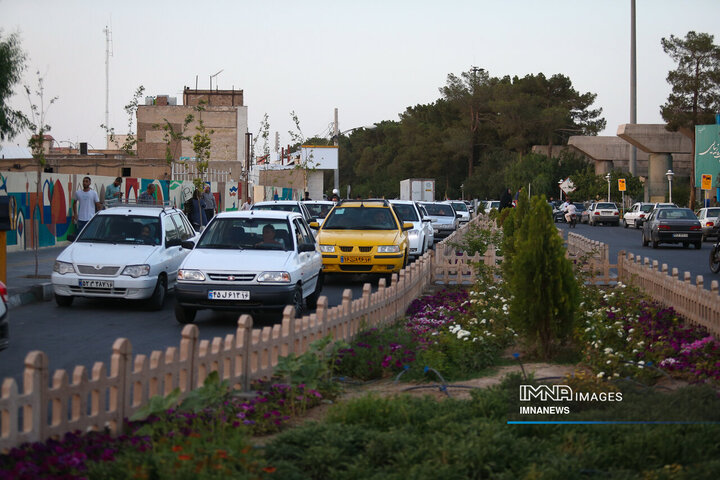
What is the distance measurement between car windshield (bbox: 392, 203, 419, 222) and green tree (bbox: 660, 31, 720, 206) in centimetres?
4371

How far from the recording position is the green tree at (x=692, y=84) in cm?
6469

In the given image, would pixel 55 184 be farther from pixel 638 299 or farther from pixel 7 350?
pixel 638 299

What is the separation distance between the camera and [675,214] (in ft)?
111

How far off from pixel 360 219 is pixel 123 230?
20.4 feet

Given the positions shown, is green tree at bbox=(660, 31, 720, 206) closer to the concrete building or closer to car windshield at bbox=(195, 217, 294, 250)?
the concrete building

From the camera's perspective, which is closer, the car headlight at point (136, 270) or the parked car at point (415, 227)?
the car headlight at point (136, 270)

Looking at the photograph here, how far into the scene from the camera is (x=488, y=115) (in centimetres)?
9994

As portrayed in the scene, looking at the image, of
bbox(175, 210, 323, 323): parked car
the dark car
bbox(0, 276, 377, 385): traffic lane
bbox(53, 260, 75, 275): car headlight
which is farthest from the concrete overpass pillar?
bbox(53, 260, 75, 275): car headlight

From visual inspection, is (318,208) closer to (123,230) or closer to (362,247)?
(362,247)

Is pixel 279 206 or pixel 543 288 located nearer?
pixel 543 288

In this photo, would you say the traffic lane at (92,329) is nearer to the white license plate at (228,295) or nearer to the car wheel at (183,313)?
the car wheel at (183,313)

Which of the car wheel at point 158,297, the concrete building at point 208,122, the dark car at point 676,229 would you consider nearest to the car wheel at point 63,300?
the car wheel at point 158,297

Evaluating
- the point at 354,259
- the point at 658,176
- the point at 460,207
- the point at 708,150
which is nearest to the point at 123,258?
the point at 354,259

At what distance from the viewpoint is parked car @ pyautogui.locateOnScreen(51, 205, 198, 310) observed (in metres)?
13.5
